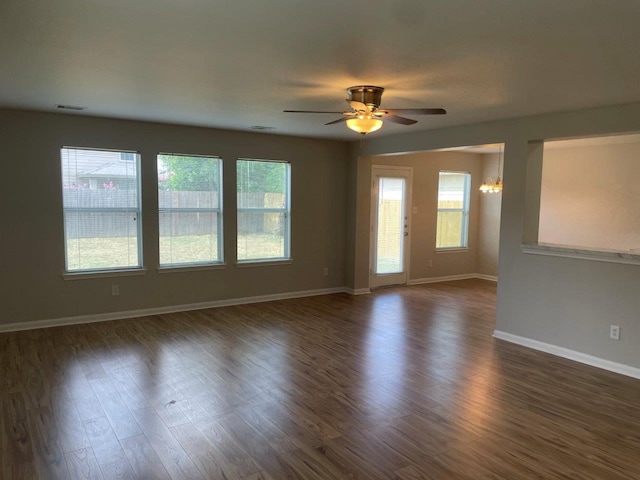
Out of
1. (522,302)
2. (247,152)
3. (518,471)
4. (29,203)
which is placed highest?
(247,152)

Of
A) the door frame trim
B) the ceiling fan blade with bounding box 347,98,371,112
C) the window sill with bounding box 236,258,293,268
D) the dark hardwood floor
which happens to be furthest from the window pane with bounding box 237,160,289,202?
the ceiling fan blade with bounding box 347,98,371,112

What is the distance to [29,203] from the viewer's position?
4.82 meters

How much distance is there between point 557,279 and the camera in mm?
4410

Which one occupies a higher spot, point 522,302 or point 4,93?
point 4,93

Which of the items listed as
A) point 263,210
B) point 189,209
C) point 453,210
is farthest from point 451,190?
point 189,209

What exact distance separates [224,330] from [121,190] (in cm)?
209

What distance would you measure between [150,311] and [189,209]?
1380 millimetres

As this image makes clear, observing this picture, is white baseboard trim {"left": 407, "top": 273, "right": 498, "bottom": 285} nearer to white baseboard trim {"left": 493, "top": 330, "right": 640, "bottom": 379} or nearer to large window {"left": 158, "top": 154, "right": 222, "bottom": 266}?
white baseboard trim {"left": 493, "top": 330, "right": 640, "bottom": 379}

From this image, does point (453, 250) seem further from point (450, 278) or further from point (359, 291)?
point (359, 291)

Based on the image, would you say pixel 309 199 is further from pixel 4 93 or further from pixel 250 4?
pixel 250 4

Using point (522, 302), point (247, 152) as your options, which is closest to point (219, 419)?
point (522, 302)

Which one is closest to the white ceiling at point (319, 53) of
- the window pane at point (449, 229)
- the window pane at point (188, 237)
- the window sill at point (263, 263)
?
the window pane at point (188, 237)

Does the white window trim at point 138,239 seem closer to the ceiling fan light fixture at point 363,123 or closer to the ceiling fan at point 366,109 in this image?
the ceiling fan at point 366,109

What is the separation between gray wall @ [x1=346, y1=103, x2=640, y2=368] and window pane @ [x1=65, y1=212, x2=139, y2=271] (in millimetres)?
4035
